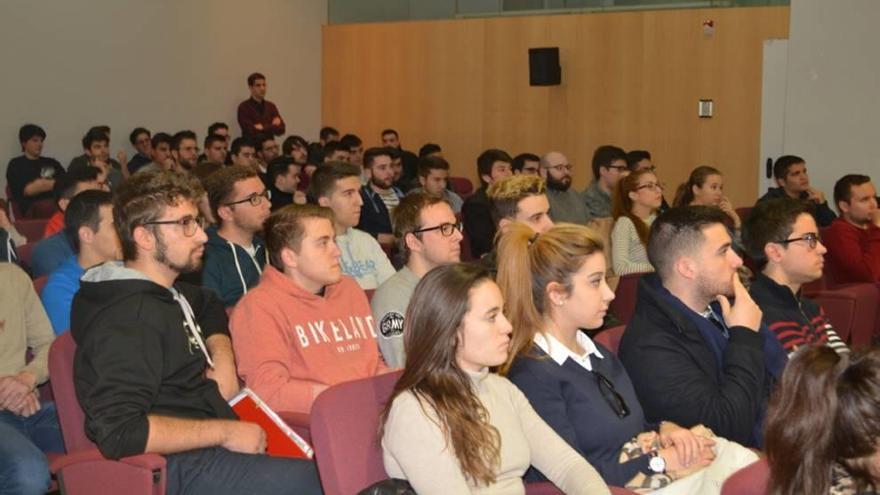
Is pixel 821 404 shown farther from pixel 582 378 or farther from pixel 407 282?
pixel 407 282

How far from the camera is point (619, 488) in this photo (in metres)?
2.85

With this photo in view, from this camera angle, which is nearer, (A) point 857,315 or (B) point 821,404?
(B) point 821,404

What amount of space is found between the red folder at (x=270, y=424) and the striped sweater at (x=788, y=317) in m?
1.75

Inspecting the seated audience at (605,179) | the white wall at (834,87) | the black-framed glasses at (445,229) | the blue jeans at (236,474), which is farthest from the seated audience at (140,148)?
the blue jeans at (236,474)

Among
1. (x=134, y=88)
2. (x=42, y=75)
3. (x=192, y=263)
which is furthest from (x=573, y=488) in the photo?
(x=134, y=88)

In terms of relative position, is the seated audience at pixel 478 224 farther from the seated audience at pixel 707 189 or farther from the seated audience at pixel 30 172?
the seated audience at pixel 30 172

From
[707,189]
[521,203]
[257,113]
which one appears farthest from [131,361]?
[257,113]

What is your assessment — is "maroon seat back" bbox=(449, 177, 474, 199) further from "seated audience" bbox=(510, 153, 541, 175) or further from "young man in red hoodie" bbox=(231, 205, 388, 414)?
"young man in red hoodie" bbox=(231, 205, 388, 414)

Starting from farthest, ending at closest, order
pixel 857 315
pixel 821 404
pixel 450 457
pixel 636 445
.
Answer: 1. pixel 857 315
2. pixel 636 445
3. pixel 450 457
4. pixel 821 404

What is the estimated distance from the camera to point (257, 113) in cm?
1216

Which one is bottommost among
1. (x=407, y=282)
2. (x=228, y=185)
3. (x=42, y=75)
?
(x=407, y=282)

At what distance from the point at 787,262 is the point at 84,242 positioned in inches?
104

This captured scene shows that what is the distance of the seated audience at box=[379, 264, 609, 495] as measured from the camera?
2557 millimetres

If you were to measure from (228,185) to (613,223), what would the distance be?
8.87 feet
